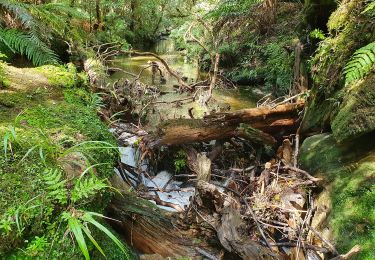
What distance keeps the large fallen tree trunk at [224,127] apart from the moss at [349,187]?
81 cm

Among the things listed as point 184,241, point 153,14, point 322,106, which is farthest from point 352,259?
point 153,14

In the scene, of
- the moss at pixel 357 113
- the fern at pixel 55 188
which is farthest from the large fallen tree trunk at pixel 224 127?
the fern at pixel 55 188

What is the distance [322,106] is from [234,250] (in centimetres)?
247

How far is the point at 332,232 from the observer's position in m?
2.94

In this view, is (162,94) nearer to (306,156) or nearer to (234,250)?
(306,156)

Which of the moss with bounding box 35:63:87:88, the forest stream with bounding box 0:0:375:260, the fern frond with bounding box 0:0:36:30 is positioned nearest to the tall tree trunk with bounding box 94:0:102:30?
the forest stream with bounding box 0:0:375:260

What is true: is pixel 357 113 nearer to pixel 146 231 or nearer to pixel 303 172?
pixel 303 172

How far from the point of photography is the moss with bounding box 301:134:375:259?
2.71 meters

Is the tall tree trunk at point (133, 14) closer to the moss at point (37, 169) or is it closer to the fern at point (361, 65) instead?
the moss at point (37, 169)

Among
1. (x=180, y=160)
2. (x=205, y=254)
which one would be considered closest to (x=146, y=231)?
(x=205, y=254)

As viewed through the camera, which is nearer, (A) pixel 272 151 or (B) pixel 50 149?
(B) pixel 50 149

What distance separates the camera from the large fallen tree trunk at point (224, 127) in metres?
4.07

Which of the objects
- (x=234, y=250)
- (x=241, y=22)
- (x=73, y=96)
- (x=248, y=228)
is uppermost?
(x=241, y=22)

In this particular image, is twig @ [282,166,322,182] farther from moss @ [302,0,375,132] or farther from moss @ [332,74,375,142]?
moss @ [302,0,375,132]
